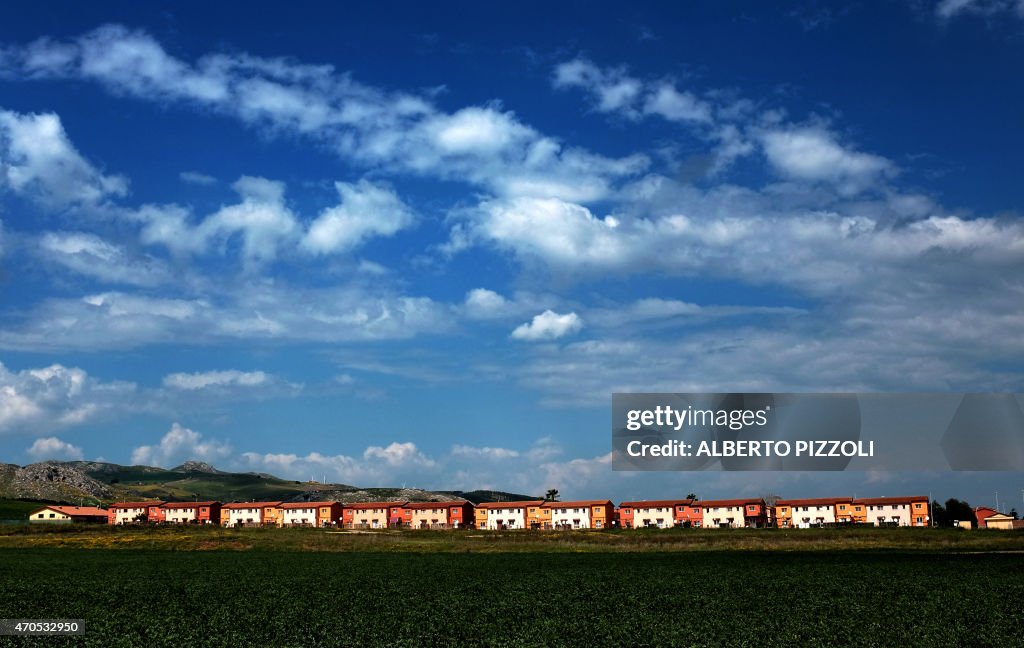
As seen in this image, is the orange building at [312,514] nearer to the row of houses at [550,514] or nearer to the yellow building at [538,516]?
the row of houses at [550,514]

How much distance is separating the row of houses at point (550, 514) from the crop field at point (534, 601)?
326 feet

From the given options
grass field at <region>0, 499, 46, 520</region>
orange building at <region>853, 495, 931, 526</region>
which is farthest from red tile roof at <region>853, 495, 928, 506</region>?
grass field at <region>0, 499, 46, 520</region>

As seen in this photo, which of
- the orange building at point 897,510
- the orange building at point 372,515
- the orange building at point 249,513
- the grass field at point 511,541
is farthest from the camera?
the orange building at point 249,513

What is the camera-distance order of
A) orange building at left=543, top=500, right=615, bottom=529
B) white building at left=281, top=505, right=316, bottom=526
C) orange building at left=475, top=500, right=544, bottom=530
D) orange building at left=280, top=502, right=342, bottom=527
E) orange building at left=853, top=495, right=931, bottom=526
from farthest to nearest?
white building at left=281, top=505, right=316, bottom=526 → orange building at left=280, top=502, right=342, bottom=527 → orange building at left=475, top=500, right=544, bottom=530 → orange building at left=543, top=500, right=615, bottom=529 → orange building at left=853, top=495, right=931, bottom=526

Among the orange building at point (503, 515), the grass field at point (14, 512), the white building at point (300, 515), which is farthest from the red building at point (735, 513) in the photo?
the grass field at point (14, 512)

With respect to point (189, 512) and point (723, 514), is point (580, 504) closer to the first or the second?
point (723, 514)

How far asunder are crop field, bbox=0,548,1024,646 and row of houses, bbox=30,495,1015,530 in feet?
326

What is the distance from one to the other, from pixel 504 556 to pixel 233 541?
3921cm

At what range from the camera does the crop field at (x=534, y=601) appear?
3350cm

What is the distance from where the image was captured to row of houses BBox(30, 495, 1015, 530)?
165 metres

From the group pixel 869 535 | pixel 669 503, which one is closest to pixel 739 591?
pixel 869 535

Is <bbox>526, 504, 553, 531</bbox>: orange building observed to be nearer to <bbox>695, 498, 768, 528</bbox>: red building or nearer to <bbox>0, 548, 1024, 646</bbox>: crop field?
<bbox>695, 498, 768, 528</bbox>: red building

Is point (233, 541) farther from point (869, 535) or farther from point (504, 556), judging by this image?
point (869, 535)

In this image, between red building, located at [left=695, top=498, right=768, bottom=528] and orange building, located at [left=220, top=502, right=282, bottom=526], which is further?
orange building, located at [left=220, top=502, right=282, bottom=526]
